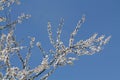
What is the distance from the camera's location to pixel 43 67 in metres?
8.59

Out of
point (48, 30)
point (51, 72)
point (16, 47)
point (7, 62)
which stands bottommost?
point (51, 72)

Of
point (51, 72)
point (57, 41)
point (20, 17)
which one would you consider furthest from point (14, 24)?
point (51, 72)

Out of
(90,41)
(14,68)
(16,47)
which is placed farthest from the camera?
(90,41)

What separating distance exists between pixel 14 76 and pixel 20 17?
2.40 m

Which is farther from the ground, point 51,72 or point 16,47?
point 16,47

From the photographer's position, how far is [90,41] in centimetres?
994

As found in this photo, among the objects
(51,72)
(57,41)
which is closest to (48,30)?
(57,41)

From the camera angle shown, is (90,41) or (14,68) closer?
(14,68)

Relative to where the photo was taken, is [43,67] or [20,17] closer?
[43,67]

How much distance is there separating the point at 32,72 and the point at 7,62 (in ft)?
2.15

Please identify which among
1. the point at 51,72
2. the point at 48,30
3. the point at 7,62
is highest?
the point at 48,30

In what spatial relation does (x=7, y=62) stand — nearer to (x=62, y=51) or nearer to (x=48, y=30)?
(x=62, y=51)

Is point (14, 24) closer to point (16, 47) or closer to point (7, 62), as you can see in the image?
point (16, 47)

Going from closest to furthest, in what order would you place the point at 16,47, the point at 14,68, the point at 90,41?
the point at 14,68 → the point at 16,47 → the point at 90,41
